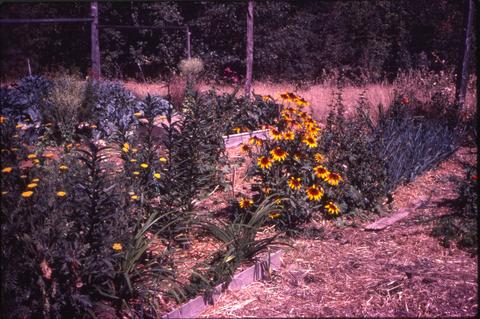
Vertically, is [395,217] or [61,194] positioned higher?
[61,194]

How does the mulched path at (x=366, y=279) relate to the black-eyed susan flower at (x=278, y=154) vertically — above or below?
below

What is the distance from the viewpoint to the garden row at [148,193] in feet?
7.66

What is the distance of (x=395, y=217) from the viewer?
4.28 meters

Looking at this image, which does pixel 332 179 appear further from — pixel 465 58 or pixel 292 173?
pixel 465 58

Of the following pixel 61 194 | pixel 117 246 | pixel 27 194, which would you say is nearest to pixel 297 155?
pixel 117 246

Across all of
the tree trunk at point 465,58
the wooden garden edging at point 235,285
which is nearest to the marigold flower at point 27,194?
the wooden garden edging at point 235,285

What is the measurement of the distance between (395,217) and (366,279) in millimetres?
1336

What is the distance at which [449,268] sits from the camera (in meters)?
3.26

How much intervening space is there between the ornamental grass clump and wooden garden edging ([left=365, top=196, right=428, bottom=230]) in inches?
14.5

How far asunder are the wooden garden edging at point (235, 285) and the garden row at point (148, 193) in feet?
0.24

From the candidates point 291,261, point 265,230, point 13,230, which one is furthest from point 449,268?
point 13,230

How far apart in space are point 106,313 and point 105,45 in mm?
19381

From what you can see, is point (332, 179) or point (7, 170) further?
point (332, 179)

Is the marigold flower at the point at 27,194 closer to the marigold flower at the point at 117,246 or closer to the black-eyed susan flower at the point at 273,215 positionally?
the marigold flower at the point at 117,246
